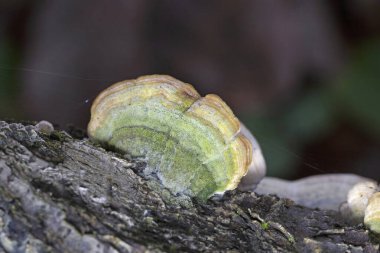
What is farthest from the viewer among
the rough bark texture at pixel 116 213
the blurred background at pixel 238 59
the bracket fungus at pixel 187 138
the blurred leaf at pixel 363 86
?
the blurred leaf at pixel 363 86

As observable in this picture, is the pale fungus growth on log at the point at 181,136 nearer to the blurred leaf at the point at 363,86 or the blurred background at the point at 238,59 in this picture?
the blurred background at the point at 238,59

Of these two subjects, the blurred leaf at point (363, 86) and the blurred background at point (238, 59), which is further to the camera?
the blurred leaf at point (363, 86)

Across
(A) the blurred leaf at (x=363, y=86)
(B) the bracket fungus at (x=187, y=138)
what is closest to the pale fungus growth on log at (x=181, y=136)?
(B) the bracket fungus at (x=187, y=138)

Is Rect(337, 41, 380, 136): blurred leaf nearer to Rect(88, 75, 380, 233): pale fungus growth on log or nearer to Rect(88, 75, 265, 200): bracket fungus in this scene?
Rect(88, 75, 380, 233): pale fungus growth on log

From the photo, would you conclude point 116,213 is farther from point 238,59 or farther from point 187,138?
point 238,59

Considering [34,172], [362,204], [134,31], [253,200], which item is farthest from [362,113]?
[34,172]

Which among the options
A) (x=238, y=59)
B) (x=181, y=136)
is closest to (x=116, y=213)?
(x=181, y=136)

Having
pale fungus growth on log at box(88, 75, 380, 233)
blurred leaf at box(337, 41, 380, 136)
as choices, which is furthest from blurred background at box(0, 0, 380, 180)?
pale fungus growth on log at box(88, 75, 380, 233)

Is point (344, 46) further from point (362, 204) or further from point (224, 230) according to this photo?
point (224, 230)
